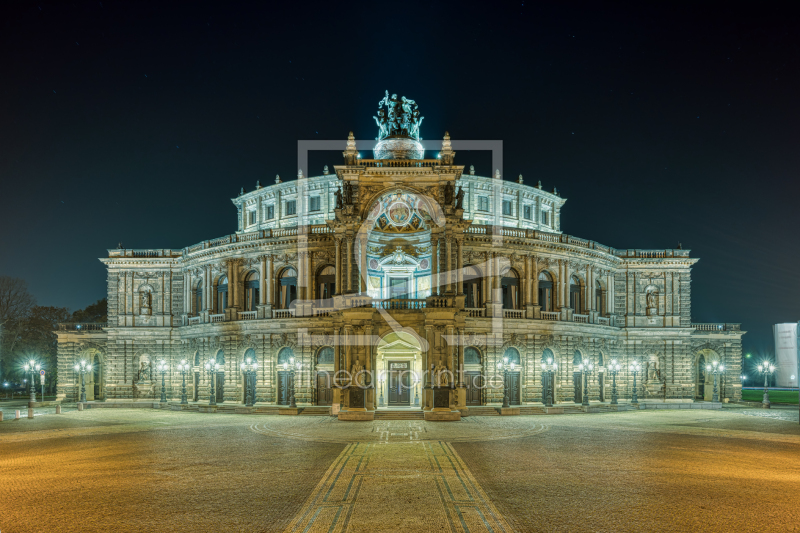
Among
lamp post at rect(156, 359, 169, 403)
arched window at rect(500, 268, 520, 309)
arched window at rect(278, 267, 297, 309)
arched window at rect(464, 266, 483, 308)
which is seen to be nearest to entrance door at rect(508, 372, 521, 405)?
arched window at rect(500, 268, 520, 309)

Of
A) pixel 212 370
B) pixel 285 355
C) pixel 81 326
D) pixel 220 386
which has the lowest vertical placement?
pixel 220 386

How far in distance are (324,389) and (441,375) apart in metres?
12.3

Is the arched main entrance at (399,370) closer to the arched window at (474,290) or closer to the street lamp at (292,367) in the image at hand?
the arched window at (474,290)

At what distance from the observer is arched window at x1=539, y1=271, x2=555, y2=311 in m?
58.5

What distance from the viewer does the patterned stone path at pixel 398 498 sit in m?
16.4

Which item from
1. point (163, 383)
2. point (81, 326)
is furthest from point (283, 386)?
point (81, 326)

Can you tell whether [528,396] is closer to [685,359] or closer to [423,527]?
[685,359]

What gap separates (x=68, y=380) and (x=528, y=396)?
46.2 meters

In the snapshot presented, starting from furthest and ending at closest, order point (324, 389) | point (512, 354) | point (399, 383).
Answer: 1. point (512, 354)
2. point (324, 389)
3. point (399, 383)

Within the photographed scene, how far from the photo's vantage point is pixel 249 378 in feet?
188

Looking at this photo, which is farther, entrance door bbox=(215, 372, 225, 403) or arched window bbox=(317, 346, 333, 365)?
entrance door bbox=(215, 372, 225, 403)

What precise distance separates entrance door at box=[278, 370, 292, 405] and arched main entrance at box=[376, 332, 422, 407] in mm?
8981

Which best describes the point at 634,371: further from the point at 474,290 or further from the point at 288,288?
the point at 288,288

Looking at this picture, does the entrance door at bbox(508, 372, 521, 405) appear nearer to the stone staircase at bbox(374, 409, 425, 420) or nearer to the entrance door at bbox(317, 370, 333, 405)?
the stone staircase at bbox(374, 409, 425, 420)
